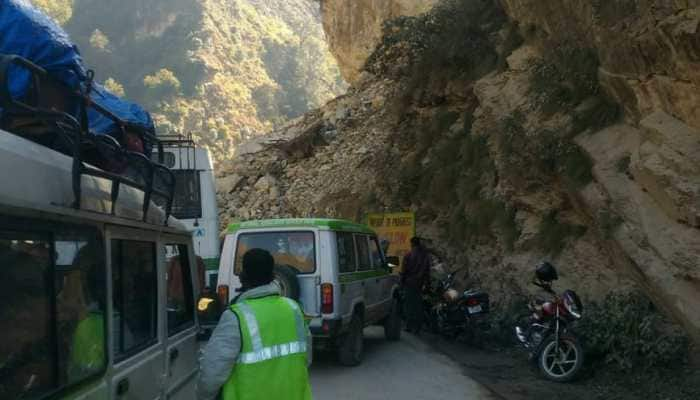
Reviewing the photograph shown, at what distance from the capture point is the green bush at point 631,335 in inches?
289

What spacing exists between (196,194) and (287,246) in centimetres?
373

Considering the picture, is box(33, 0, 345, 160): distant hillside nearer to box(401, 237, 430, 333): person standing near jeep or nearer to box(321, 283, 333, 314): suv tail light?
box(401, 237, 430, 333): person standing near jeep

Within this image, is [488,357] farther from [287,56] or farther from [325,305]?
[287,56]

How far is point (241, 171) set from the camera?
92.7 ft

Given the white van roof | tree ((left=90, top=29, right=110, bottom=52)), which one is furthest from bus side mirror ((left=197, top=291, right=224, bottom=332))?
tree ((left=90, top=29, right=110, bottom=52))

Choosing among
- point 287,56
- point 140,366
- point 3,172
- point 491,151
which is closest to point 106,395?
point 140,366

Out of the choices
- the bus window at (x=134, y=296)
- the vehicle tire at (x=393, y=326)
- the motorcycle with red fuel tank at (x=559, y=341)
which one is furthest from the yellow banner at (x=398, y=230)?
the bus window at (x=134, y=296)

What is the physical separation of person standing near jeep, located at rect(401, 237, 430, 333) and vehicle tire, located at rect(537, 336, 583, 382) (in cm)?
383

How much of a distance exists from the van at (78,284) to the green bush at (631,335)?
5.48 m

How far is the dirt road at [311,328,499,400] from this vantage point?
7.57m

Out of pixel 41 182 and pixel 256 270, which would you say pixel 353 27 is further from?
pixel 41 182

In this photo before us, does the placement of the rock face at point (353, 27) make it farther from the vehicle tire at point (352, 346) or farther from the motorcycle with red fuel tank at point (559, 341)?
the motorcycle with red fuel tank at point (559, 341)

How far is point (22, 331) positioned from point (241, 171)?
85.9 ft

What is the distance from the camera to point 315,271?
8320 mm
